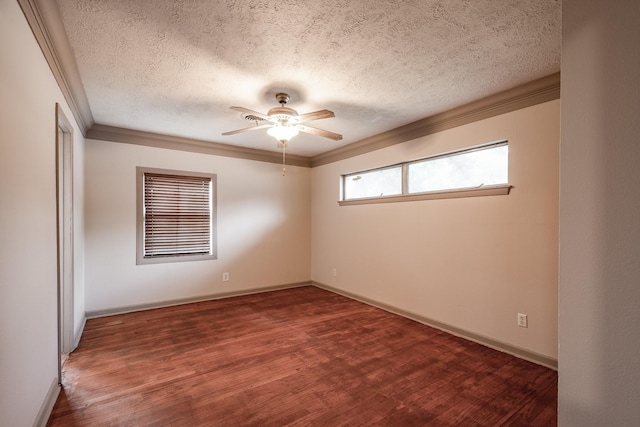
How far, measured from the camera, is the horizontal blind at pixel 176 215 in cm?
419

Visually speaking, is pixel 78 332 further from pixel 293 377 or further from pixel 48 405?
pixel 293 377

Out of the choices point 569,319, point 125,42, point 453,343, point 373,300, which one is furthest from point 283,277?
point 569,319

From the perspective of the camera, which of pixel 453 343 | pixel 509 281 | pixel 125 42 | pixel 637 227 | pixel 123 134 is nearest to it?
pixel 637 227

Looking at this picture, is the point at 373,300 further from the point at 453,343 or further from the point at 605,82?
the point at 605,82

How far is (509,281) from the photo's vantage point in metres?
2.79

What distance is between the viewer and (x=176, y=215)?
4359 millimetres

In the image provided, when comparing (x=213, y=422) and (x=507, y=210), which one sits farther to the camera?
(x=507, y=210)

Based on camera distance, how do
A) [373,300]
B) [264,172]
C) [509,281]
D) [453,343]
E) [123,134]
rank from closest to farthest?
[509,281] → [453,343] → [123,134] → [373,300] → [264,172]

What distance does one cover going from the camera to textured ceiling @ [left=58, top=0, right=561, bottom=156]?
5.70 ft

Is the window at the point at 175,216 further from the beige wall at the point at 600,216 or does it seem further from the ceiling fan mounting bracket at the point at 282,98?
the beige wall at the point at 600,216

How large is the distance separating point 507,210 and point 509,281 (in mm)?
679

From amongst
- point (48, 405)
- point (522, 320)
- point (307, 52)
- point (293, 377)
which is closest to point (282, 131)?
point (307, 52)

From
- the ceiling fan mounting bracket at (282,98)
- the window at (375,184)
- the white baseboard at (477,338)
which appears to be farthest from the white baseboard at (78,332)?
the window at (375,184)

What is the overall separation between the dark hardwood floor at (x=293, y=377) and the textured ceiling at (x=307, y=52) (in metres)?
2.50
